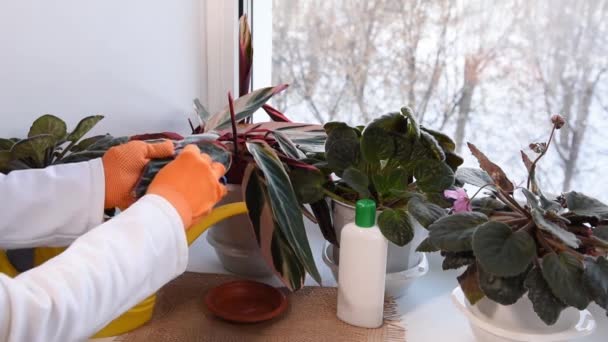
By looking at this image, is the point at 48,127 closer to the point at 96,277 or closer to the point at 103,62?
the point at 103,62

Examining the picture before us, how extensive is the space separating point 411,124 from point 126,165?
418 mm

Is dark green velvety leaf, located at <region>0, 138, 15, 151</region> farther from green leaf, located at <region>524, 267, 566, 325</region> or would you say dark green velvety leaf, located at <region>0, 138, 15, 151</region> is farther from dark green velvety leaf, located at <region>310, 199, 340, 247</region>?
green leaf, located at <region>524, 267, 566, 325</region>

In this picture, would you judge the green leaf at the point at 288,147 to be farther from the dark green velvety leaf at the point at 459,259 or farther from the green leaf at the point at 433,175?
the dark green velvety leaf at the point at 459,259

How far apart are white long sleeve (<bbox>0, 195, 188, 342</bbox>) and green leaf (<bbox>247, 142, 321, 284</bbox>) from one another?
17cm

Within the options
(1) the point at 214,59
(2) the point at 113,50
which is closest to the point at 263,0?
(1) the point at 214,59

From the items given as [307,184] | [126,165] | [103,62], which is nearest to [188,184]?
[126,165]

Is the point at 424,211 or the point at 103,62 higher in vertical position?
the point at 103,62

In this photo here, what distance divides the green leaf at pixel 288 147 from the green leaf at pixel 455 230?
287 millimetres

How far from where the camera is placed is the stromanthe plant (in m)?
0.67

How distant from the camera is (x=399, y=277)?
0.95 metres

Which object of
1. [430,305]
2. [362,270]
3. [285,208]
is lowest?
[430,305]

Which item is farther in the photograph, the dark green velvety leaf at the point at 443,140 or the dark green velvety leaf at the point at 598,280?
the dark green velvety leaf at the point at 443,140

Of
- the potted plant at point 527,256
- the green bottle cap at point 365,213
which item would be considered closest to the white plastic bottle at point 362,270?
the green bottle cap at point 365,213

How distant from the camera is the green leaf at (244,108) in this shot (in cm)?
103
